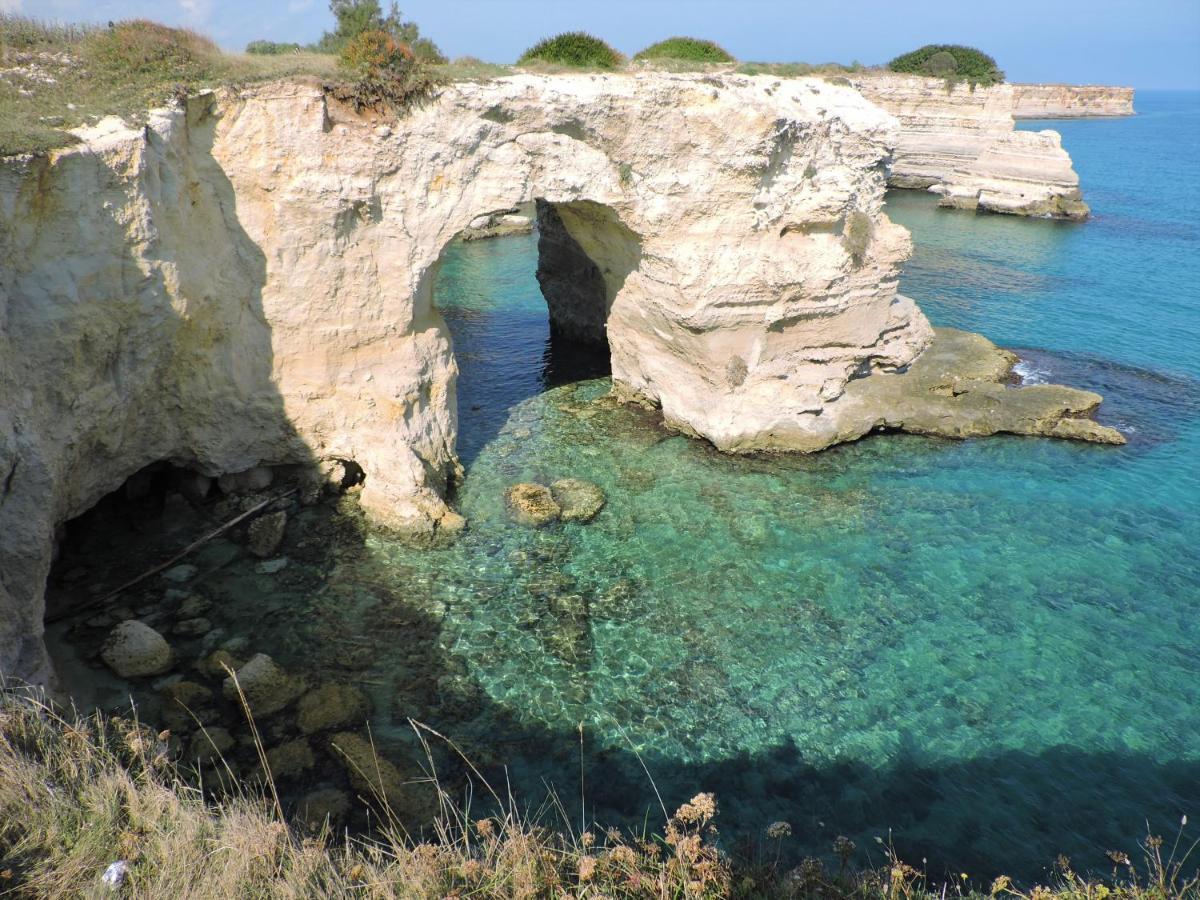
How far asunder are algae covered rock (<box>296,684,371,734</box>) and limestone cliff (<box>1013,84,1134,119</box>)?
131 m

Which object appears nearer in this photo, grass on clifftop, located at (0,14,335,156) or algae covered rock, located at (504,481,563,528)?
grass on clifftop, located at (0,14,335,156)

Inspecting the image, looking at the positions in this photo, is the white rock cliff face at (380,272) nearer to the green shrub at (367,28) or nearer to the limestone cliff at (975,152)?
the green shrub at (367,28)

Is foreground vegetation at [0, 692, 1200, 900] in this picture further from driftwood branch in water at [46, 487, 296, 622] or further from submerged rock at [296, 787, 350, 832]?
driftwood branch in water at [46, 487, 296, 622]

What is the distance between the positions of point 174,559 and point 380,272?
21.2 feet

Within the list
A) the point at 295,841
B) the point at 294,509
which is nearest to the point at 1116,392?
the point at 294,509

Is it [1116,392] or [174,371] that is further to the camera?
[1116,392]

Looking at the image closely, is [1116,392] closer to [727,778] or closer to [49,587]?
[727,778]

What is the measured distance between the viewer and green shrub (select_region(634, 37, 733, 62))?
1947cm

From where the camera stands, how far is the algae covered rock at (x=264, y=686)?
10.8 metres

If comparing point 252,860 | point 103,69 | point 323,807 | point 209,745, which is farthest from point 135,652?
point 103,69

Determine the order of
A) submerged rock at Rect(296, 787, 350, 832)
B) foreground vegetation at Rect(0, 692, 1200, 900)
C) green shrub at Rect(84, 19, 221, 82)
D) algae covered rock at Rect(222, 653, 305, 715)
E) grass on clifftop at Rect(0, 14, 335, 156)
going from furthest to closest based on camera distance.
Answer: green shrub at Rect(84, 19, 221, 82) < grass on clifftop at Rect(0, 14, 335, 156) < algae covered rock at Rect(222, 653, 305, 715) < submerged rock at Rect(296, 787, 350, 832) < foreground vegetation at Rect(0, 692, 1200, 900)

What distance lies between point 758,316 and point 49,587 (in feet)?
49.4

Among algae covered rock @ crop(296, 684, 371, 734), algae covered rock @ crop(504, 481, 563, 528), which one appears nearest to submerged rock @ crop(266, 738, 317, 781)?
algae covered rock @ crop(296, 684, 371, 734)

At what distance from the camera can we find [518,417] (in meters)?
20.0
